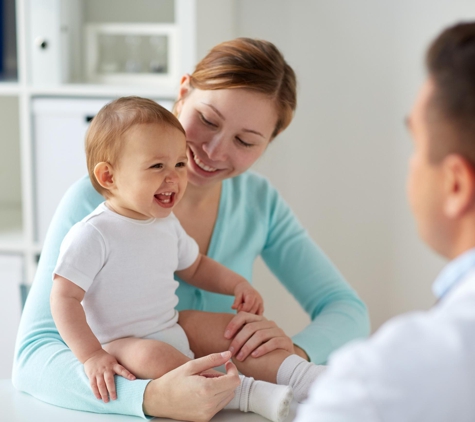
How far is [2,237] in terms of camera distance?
240 centimetres

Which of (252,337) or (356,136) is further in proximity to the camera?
(356,136)

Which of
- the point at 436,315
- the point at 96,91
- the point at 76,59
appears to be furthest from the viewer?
the point at 76,59

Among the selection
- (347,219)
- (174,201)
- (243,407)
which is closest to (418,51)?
(347,219)

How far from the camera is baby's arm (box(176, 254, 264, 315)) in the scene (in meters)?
1.33

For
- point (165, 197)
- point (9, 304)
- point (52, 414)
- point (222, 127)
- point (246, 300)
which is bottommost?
point (9, 304)

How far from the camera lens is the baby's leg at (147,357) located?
3.63ft

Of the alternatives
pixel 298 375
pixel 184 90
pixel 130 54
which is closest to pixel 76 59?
pixel 130 54

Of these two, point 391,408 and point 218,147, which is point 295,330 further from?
point 391,408

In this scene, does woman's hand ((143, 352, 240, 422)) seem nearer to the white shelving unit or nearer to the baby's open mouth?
the baby's open mouth

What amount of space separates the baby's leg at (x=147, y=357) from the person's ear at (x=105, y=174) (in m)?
0.28

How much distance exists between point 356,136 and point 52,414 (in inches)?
73.8

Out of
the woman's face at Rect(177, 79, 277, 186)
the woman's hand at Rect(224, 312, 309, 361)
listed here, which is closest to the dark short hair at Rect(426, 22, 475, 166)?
the woman's hand at Rect(224, 312, 309, 361)

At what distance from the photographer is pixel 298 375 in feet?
3.76

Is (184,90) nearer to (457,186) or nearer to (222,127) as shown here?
(222,127)
